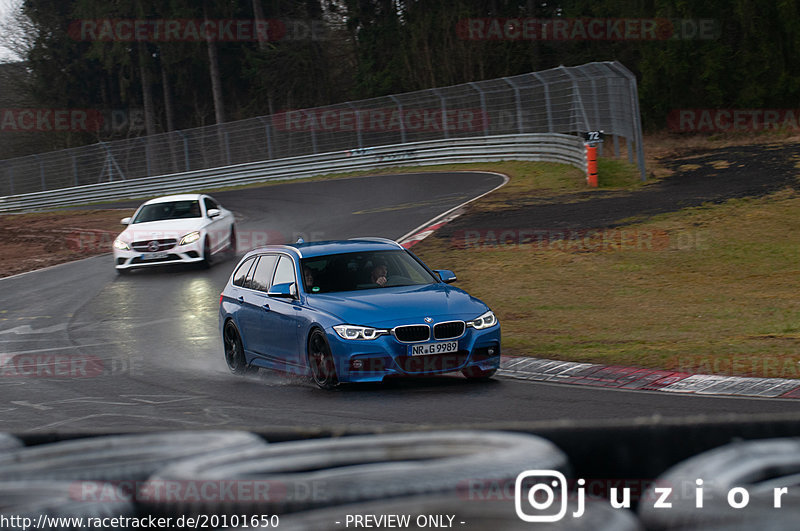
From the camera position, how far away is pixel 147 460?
12.4 feet

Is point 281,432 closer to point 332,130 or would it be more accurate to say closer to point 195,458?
point 195,458

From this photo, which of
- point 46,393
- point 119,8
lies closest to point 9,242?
point 46,393

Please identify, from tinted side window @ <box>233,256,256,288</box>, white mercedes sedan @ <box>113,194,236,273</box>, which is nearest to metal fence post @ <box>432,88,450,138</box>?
white mercedes sedan @ <box>113,194,236,273</box>

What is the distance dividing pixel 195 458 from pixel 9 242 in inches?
1129

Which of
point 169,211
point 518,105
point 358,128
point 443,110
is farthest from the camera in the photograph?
point 358,128

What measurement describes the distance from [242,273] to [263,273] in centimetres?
62

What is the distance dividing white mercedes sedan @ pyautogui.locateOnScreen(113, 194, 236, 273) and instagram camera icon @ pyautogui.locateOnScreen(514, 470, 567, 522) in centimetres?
1795

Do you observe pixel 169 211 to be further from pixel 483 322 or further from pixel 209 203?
pixel 483 322

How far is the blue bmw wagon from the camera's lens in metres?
9.59

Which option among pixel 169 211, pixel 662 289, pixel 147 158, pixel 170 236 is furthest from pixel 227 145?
pixel 662 289

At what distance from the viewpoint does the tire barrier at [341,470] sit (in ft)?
10.5

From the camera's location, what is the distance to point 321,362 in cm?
995

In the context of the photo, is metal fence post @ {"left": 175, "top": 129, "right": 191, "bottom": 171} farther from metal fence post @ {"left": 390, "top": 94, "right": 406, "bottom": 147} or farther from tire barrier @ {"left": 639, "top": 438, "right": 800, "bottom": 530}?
tire barrier @ {"left": 639, "top": 438, "right": 800, "bottom": 530}

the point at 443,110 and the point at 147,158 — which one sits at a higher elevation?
the point at 443,110
